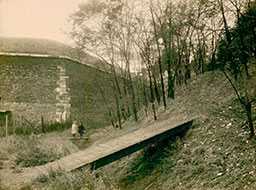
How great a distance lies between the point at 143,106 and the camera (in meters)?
14.4

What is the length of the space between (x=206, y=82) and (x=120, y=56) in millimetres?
5791

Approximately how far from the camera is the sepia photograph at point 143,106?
5.69 meters

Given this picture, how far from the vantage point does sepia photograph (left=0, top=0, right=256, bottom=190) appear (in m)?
5.69

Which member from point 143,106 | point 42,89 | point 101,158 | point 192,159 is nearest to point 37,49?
point 42,89

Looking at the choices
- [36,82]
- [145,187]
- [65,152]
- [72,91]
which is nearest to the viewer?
[145,187]

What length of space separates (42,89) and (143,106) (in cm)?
701

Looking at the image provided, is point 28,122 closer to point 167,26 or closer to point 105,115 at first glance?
point 105,115

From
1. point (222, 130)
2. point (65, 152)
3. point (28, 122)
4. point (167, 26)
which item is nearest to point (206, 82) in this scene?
point (167, 26)

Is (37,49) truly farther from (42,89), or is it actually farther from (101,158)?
(101,158)

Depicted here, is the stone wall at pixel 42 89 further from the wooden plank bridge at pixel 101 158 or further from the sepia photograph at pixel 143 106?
the wooden plank bridge at pixel 101 158

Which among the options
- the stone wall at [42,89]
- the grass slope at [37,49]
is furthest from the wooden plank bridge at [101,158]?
the grass slope at [37,49]

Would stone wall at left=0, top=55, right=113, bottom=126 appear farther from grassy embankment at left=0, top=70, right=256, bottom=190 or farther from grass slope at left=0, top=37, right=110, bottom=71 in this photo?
grassy embankment at left=0, top=70, right=256, bottom=190

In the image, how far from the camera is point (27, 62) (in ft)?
54.4

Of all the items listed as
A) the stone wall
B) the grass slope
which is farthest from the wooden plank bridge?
the grass slope
